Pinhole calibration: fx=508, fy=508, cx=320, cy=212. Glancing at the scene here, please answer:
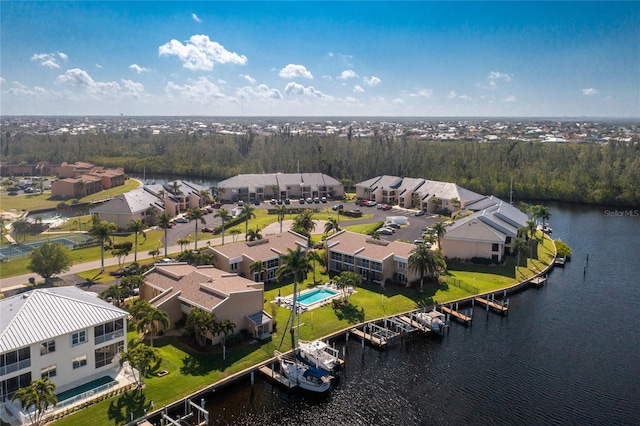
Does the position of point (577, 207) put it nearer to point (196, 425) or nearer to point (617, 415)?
point (617, 415)

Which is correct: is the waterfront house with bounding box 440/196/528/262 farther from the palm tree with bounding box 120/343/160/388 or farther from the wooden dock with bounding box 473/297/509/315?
the palm tree with bounding box 120/343/160/388

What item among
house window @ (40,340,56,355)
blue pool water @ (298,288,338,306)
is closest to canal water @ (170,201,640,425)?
blue pool water @ (298,288,338,306)

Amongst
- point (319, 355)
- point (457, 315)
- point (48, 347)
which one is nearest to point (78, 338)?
point (48, 347)

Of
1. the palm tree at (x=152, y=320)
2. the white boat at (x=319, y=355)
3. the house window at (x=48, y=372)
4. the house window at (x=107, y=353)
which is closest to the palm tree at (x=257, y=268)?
the white boat at (x=319, y=355)

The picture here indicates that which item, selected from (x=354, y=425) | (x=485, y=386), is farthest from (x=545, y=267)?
(x=354, y=425)

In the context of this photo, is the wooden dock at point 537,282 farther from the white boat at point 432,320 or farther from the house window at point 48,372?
the house window at point 48,372
